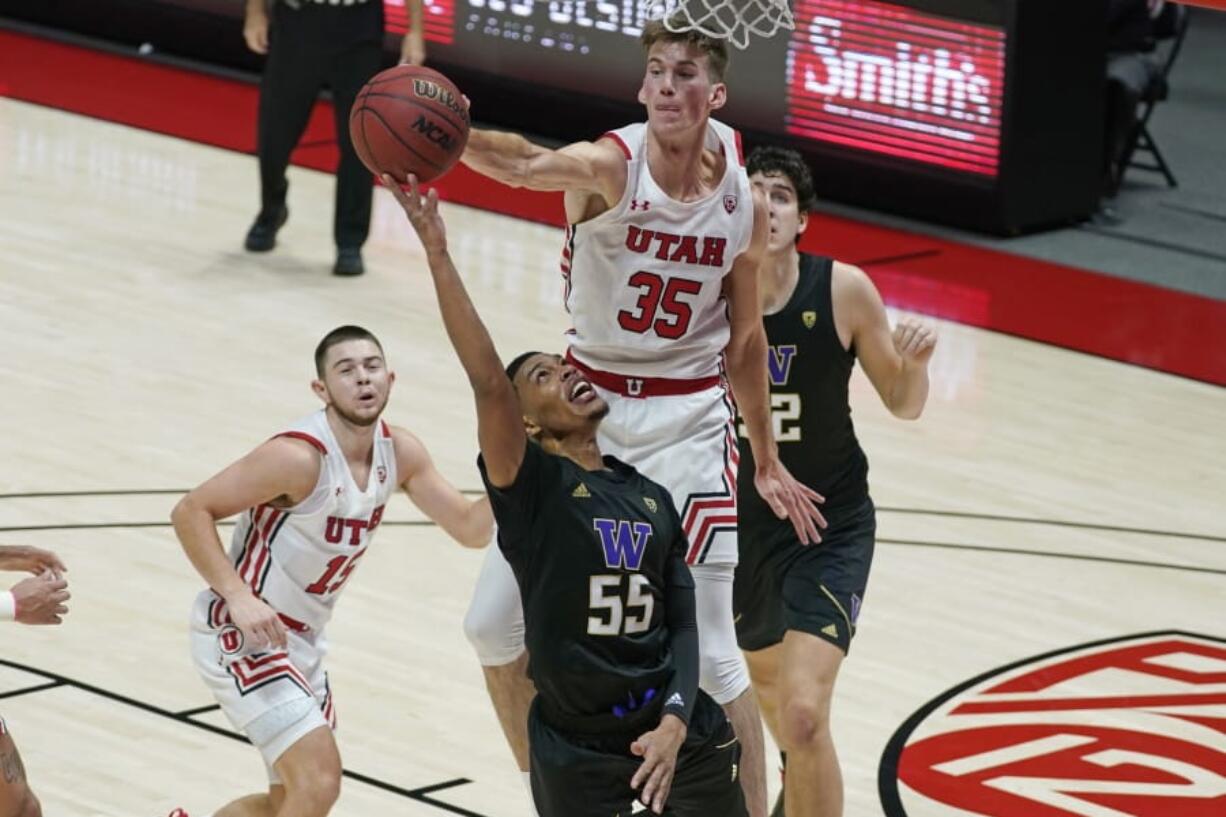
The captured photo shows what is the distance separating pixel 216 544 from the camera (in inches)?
235

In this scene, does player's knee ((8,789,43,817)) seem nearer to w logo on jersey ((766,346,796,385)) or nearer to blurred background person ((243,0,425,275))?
w logo on jersey ((766,346,796,385))

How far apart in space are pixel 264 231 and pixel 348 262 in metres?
0.74

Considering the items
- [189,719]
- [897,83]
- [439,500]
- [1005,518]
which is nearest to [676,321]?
[439,500]

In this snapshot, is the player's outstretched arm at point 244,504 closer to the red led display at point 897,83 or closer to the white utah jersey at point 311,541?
the white utah jersey at point 311,541

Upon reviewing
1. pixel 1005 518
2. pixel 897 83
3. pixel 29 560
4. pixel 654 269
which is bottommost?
pixel 1005 518

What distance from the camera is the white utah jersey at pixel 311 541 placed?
6215 millimetres

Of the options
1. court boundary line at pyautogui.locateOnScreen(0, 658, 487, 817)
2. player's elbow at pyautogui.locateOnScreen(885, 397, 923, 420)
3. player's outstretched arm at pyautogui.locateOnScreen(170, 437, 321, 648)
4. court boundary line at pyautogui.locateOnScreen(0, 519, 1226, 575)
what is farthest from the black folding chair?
player's outstretched arm at pyautogui.locateOnScreen(170, 437, 321, 648)

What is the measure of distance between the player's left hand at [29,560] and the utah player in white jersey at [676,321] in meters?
1.10

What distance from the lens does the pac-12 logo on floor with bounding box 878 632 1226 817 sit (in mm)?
7333

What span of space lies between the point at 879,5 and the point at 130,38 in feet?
22.7

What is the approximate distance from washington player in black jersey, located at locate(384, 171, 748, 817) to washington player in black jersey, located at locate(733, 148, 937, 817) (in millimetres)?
1344

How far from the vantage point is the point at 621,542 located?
5.25m

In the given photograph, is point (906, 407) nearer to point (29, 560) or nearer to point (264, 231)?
point (29, 560)

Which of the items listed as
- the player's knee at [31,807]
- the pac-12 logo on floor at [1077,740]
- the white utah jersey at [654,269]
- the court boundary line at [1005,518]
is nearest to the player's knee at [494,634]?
the white utah jersey at [654,269]
